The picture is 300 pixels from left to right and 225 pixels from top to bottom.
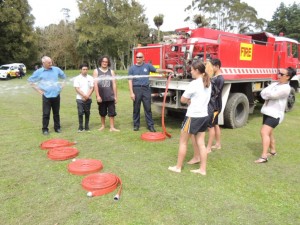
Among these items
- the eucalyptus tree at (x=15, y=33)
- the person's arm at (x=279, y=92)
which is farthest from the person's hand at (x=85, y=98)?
the eucalyptus tree at (x=15, y=33)

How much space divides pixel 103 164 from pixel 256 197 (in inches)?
94.6

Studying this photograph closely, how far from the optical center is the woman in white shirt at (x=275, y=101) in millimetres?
4532

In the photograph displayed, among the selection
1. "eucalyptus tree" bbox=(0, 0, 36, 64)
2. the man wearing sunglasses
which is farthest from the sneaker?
"eucalyptus tree" bbox=(0, 0, 36, 64)

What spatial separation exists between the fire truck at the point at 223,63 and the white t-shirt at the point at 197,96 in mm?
2297

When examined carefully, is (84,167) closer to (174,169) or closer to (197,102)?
(174,169)

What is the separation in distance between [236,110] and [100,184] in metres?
5.11

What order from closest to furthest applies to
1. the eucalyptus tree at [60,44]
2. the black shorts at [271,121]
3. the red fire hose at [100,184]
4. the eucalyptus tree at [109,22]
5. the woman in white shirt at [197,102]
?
the red fire hose at [100,184] < the woman in white shirt at [197,102] < the black shorts at [271,121] < the eucalyptus tree at [109,22] < the eucalyptus tree at [60,44]

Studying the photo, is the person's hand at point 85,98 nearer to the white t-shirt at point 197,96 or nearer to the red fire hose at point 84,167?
the red fire hose at point 84,167

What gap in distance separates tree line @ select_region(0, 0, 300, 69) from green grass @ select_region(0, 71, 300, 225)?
85.5 ft

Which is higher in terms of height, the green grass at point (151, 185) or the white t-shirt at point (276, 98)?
the white t-shirt at point (276, 98)

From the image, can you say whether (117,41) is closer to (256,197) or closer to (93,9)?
(93,9)

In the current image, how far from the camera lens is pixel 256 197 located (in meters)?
3.58

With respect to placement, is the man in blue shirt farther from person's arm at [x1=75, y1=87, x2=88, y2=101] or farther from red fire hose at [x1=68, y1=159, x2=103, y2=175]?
red fire hose at [x1=68, y1=159, x2=103, y2=175]

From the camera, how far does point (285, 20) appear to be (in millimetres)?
53062
